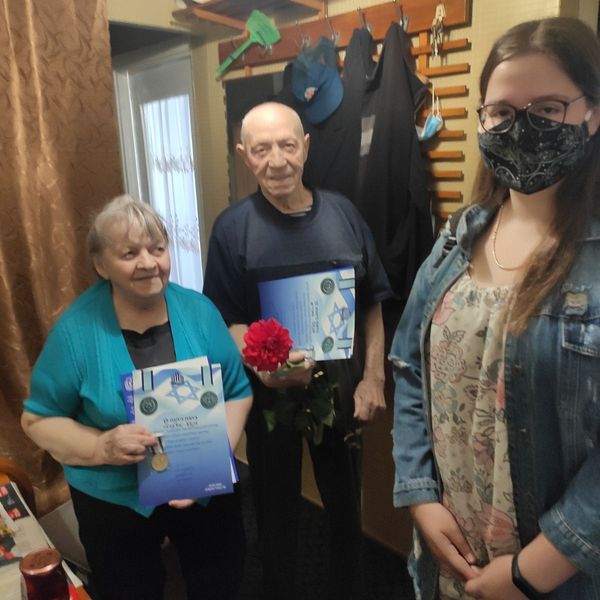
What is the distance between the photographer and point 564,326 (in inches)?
30.9

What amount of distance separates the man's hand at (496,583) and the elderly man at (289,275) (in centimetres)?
59

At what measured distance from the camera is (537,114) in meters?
0.83

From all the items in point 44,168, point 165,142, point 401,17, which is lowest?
point 44,168

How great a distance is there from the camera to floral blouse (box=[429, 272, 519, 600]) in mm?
864

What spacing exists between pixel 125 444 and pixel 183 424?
4.9 inches

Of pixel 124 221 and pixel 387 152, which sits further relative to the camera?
pixel 387 152

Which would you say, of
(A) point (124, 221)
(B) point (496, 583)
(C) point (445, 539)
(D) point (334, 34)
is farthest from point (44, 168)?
(B) point (496, 583)

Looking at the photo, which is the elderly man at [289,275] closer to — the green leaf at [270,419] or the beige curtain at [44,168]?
the green leaf at [270,419]

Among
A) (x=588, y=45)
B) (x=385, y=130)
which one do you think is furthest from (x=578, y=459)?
(x=385, y=130)

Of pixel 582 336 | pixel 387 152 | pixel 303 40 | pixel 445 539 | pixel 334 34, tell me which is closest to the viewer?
pixel 582 336

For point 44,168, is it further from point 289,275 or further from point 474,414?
point 474,414

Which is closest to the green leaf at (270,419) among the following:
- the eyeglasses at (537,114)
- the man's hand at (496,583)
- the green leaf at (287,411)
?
the green leaf at (287,411)

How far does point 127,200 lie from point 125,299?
A: 221 millimetres

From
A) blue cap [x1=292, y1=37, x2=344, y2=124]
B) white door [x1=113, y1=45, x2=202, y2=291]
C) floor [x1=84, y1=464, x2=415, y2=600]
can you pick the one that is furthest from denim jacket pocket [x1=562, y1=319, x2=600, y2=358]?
white door [x1=113, y1=45, x2=202, y2=291]
